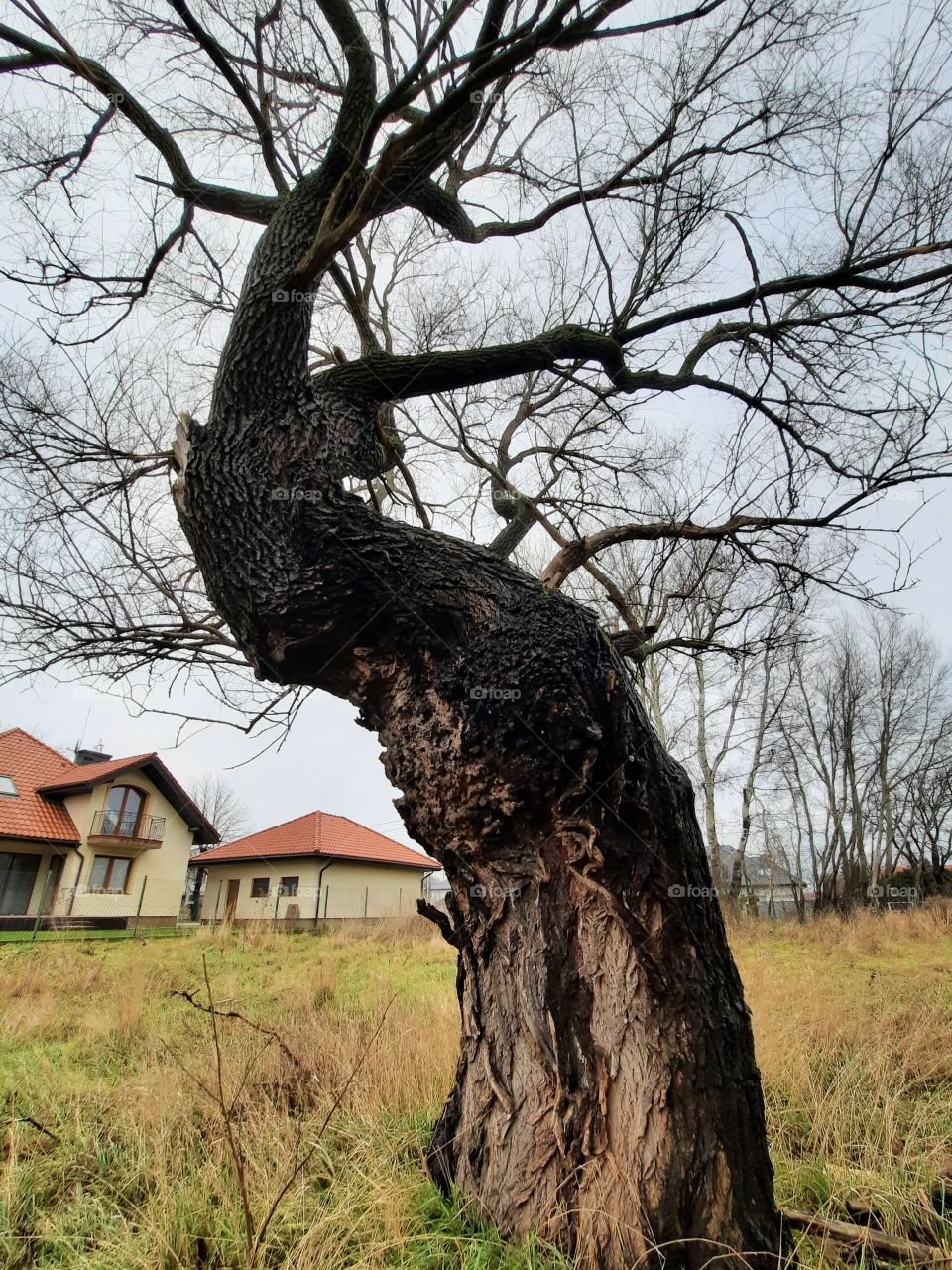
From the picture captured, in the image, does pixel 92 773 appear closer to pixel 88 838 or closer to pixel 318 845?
pixel 88 838

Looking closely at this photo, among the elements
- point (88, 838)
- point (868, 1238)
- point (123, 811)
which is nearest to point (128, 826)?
point (123, 811)

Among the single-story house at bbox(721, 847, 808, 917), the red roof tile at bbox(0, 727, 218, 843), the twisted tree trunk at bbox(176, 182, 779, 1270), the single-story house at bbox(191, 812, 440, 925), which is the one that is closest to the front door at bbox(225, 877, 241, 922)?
the single-story house at bbox(191, 812, 440, 925)

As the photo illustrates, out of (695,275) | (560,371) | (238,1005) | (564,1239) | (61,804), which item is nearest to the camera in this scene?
(564,1239)

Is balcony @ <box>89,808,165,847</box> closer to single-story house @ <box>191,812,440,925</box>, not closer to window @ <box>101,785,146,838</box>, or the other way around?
window @ <box>101,785,146,838</box>

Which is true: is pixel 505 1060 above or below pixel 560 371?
below

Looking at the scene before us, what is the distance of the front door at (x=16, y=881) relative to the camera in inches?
689

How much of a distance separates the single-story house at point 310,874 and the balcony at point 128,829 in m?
3.53

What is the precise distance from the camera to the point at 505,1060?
2.15 m

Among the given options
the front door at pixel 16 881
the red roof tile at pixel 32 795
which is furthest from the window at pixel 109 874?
the front door at pixel 16 881

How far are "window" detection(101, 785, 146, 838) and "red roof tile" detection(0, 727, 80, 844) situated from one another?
93 centimetres

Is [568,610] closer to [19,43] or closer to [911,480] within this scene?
[911,480]

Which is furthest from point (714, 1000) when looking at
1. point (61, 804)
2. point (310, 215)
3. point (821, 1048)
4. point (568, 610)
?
point (61, 804)

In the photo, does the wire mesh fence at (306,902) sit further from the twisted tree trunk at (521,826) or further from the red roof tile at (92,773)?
the twisted tree trunk at (521,826)

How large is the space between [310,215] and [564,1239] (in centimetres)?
385
